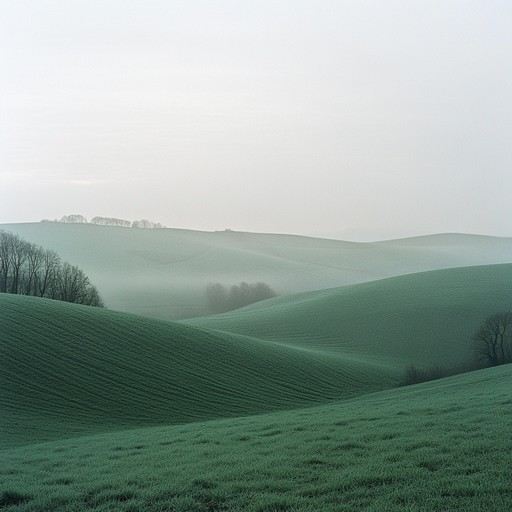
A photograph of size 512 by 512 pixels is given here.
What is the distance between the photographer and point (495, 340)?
1950 inches

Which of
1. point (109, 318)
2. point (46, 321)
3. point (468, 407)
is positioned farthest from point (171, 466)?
point (109, 318)

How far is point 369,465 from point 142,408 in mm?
19711

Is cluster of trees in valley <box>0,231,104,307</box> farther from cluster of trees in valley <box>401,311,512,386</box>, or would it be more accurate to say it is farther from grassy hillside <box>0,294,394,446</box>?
cluster of trees in valley <box>401,311,512,386</box>

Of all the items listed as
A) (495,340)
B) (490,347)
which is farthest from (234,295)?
(495,340)

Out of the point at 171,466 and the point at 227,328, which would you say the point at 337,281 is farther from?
the point at 171,466

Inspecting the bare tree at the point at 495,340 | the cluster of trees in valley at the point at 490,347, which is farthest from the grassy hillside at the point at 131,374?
the bare tree at the point at 495,340

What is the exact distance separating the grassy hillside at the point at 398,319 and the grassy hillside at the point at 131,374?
11864 mm

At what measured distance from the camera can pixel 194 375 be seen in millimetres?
33344

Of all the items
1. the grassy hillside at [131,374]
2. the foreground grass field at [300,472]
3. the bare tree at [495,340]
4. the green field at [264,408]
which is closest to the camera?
the foreground grass field at [300,472]

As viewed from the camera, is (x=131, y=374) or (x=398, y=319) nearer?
(x=131, y=374)

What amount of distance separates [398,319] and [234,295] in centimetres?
6323

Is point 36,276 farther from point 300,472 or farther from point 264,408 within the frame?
point 300,472

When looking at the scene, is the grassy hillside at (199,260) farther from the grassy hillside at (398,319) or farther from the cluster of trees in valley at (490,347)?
the cluster of trees in valley at (490,347)

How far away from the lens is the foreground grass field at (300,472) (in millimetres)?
7562
